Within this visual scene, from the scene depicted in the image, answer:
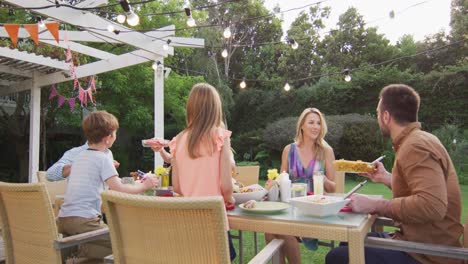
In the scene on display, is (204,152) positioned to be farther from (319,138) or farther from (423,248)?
(319,138)

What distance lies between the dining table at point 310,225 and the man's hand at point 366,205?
0.03m

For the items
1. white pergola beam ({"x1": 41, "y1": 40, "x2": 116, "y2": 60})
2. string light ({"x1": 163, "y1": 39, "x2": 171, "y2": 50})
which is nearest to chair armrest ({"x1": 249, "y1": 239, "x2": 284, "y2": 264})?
string light ({"x1": 163, "y1": 39, "x2": 171, "y2": 50})

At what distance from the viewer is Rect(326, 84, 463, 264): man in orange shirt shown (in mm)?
1473

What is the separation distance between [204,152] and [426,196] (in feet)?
3.38

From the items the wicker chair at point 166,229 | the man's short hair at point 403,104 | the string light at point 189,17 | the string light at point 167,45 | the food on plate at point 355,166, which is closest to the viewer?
the wicker chair at point 166,229

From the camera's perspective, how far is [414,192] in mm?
1518

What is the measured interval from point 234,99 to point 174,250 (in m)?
13.9

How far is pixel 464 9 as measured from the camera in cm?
1394

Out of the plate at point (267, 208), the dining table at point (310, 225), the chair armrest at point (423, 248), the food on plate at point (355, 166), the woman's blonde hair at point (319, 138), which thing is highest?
the woman's blonde hair at point (319, 138)

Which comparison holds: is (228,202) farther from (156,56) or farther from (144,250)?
(156,56)

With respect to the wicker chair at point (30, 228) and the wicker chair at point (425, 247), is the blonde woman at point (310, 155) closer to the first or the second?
the wicker chair at point (425, 247)

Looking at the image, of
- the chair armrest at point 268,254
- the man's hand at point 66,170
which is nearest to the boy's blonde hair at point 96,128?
the man's hand at point 66,170

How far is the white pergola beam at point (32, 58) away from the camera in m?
5.62

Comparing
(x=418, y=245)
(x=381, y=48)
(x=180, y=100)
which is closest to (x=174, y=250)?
(x=418, y=245)
